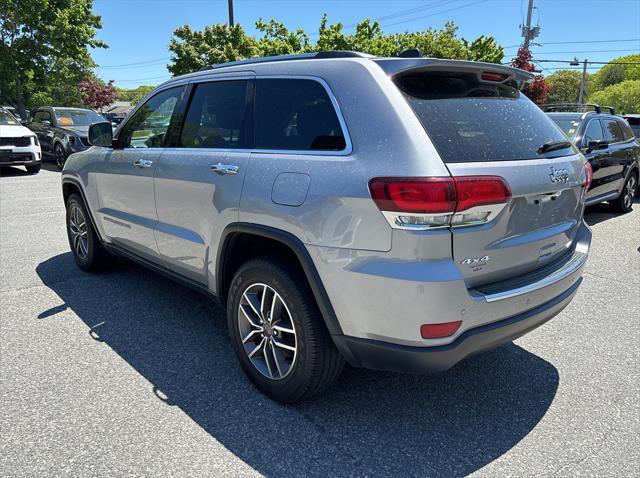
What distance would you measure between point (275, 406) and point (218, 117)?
1855mm

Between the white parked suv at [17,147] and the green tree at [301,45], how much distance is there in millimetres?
10190

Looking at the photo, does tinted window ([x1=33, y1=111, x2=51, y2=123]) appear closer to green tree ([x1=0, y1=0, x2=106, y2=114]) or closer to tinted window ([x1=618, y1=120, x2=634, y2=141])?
green tree ([x1=0, y1=0, x2=106, y2=114])

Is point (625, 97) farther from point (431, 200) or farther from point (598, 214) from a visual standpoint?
point (431, 200)

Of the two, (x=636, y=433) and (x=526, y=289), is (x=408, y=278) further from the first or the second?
(x=636, y=433)

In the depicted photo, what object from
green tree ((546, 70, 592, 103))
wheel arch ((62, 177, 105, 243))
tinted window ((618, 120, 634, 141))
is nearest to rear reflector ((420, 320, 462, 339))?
wheel arch ((62, 177, 105, 243))

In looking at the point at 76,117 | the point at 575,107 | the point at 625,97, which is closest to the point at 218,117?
the point at 575,107

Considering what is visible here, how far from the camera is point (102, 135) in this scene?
4.16 m

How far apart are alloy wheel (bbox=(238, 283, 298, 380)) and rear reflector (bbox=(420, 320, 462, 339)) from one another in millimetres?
730

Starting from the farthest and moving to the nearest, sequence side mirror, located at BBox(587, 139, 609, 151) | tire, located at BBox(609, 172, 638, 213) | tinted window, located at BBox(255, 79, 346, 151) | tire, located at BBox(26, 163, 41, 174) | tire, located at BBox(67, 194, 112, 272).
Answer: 1. tire, located at BBox(26, 163, 41, 174)
2. tire, located at BBox(609, 172, 638, 213)
3. side mirror, located at BBox(587, 139, 609, 151)
4. tire, located at BBox(67, 194, 112, 272)
5. tinted window, located at BBox(255, 79, 346, 151)

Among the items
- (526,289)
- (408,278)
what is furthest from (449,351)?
(526,289)

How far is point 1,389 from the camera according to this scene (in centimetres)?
287

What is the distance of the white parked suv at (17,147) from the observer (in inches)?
486

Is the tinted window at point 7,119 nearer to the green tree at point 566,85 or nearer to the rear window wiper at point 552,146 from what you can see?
the rear window wiper at point 552,146

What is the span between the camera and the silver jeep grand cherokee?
2098 mm
